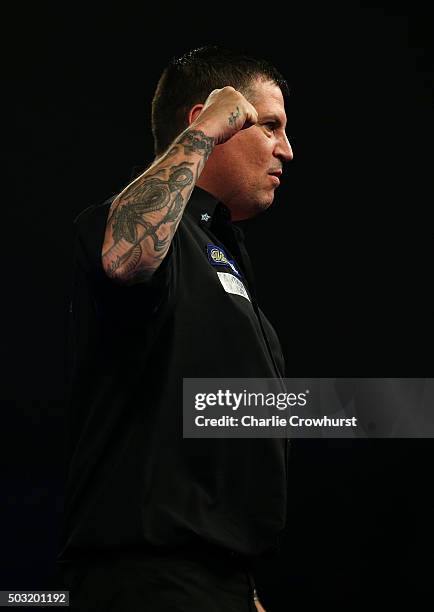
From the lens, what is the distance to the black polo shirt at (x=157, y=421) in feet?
3.03

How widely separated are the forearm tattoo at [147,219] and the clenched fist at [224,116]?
0.08 meters

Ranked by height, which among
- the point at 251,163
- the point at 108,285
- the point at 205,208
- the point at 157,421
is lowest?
the point at 157,421

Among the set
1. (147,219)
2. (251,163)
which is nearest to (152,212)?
(147,219)

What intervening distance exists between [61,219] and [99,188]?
0.16 m

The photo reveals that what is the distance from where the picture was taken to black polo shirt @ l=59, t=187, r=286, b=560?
0.92m

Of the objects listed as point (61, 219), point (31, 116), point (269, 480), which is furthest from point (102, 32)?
point (269, 480)

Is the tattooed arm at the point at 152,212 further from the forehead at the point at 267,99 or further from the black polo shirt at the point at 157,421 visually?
the forehead at the point at 267,99

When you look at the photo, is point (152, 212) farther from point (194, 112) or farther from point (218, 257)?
point (194, 112)

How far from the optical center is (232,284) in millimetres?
1138

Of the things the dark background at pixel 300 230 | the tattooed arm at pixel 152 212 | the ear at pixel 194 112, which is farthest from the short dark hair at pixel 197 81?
the dark background at pixel 300 230

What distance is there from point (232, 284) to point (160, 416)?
0.26 m

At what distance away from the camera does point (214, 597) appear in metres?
0.95

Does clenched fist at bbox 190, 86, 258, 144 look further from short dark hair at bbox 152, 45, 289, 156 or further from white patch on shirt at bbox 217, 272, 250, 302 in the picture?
short dark hair at bbox 152, 45, 289, 156

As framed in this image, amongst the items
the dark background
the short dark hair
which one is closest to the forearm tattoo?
the short dark hair
